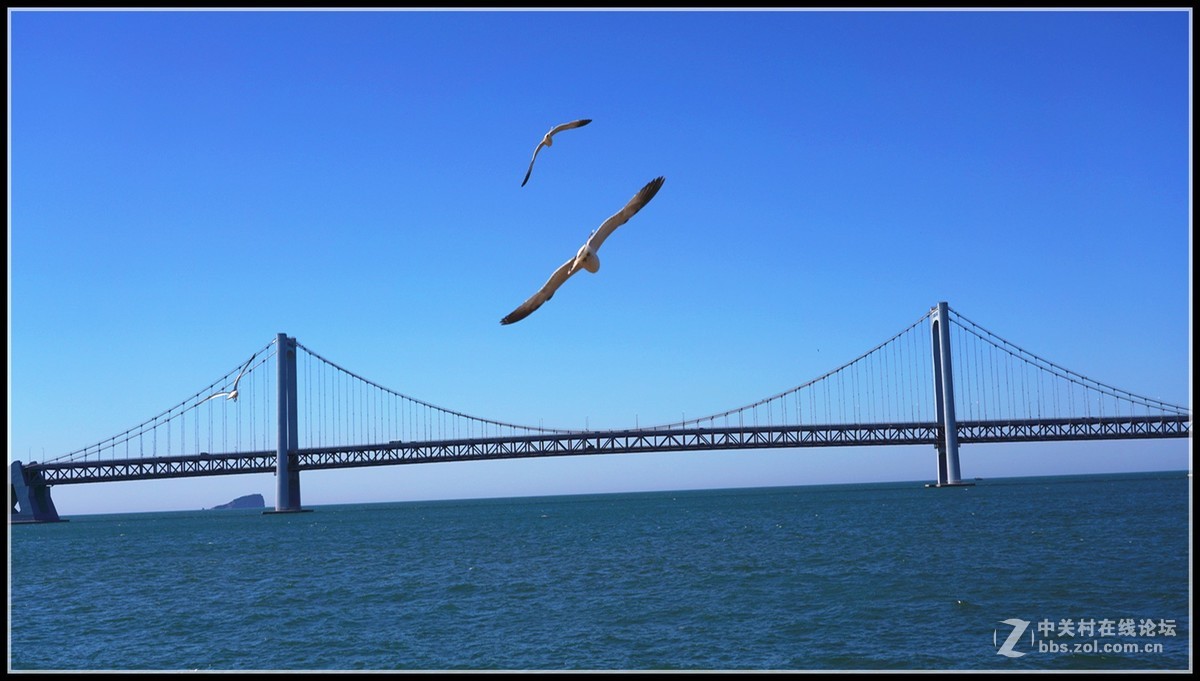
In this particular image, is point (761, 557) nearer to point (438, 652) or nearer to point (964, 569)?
point (964, 569)

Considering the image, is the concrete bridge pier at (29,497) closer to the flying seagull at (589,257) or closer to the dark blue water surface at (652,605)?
the dark blue water surface at (652,605)

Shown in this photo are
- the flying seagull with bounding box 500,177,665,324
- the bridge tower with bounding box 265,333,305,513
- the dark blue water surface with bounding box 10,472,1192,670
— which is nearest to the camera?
the flying seagull with bounding box 500,177,665,324

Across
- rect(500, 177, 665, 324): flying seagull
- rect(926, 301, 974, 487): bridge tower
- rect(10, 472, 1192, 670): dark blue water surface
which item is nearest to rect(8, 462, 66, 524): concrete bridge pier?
rect(10, 472, 1192, 670): dark blue water surface

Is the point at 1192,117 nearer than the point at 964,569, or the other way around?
the point at 1192,117

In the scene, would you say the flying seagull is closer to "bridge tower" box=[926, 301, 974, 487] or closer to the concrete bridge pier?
"bridge tower" box=[926, 301, 974, 487]

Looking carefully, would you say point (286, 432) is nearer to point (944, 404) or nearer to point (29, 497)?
point (29, 497)

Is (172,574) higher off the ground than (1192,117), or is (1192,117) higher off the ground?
(1192,117)

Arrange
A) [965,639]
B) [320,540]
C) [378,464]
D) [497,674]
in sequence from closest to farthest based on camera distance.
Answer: [497,674], [965,639], [320,540], [378,464]

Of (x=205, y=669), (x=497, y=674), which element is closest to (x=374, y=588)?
(x=205, y=669)

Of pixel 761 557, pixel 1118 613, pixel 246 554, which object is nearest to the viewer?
pixel 1118 613
